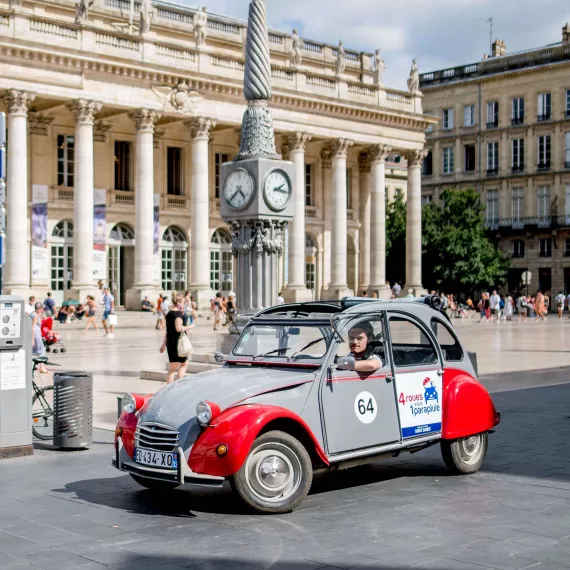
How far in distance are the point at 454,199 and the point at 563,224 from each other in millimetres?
11404

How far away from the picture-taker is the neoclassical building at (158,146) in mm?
40875

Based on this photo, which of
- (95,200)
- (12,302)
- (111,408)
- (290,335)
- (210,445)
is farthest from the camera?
(95,200)

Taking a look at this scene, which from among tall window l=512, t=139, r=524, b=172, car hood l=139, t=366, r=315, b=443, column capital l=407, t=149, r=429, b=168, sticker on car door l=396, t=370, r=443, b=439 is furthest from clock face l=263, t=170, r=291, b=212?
tall window l=512, t=139, r=524, b=172

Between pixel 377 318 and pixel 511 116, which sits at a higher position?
pixel 511 116

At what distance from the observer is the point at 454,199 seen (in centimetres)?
6581

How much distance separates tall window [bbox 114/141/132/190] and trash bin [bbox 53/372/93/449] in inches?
1477

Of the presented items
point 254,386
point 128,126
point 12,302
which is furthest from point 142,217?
point 254,386

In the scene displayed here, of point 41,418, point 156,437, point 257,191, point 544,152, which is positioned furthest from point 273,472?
point 544,152

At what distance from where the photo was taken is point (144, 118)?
145 feet

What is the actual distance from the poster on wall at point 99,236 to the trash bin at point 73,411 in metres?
33.3

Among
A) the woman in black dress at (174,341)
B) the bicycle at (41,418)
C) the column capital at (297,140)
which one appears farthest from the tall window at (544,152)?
the bicycle at (41,418)

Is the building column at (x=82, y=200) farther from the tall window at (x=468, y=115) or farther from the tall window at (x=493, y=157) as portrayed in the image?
the tall window at (x=468, y=115)

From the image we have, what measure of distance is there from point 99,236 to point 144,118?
5.72 m

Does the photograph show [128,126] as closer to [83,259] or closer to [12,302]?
[83,259]
